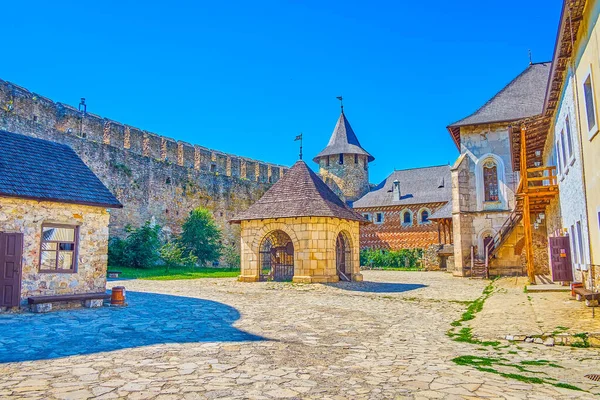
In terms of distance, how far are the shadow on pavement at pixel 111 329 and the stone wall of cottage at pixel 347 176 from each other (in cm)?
3202


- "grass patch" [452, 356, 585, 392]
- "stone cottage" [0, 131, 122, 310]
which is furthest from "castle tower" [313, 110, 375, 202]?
"grass patch" [452, 356, 585, 392]

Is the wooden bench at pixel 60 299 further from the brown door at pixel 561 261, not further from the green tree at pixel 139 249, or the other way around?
the green tree at pixel 139 249

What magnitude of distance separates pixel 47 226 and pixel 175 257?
16610 mm

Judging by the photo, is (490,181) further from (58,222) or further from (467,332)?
(58,222)

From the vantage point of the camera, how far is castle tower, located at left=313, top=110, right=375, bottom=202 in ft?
140

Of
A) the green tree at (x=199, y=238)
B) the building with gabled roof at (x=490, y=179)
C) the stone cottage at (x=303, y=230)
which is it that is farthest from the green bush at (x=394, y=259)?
the stone cottage at (x=303, y=230)

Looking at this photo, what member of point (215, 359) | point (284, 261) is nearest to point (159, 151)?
point (284, 261)

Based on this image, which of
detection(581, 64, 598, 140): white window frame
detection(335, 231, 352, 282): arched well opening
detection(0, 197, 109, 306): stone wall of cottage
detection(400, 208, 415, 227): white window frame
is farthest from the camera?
detection(400, 208, 415, 227): white window frame

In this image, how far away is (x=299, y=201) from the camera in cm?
1745

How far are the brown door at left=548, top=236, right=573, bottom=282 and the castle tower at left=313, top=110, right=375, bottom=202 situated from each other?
1137 inches

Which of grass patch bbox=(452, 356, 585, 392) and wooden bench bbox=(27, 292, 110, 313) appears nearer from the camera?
grass patch bbox=(452, 356, 585, 392)

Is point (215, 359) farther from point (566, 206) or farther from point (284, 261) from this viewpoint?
point (284, 261)

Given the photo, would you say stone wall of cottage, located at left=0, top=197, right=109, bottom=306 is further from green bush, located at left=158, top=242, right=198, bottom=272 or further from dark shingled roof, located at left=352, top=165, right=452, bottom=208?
dark shingled roof, located at left=352, top=165, right=452, bottom=208

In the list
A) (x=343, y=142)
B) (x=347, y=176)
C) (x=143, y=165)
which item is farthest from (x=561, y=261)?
(x=343, y=142)
